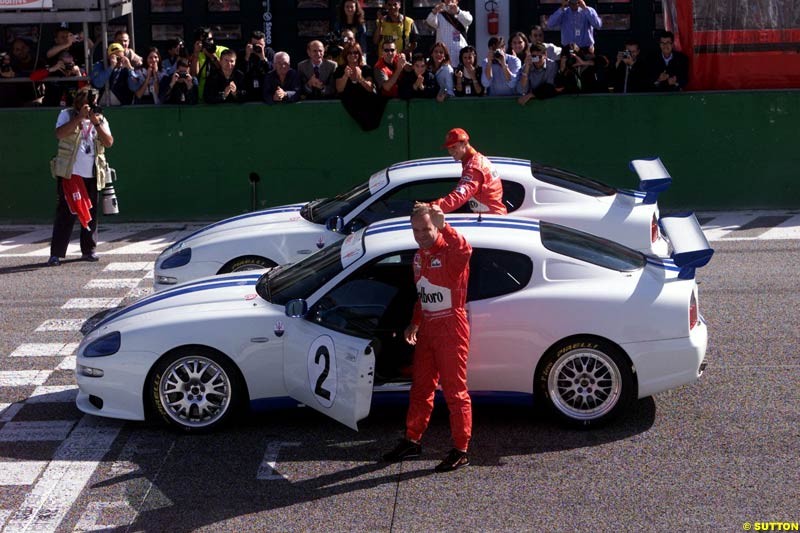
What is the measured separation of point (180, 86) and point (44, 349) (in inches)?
290

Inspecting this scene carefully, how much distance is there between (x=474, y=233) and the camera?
9195mm

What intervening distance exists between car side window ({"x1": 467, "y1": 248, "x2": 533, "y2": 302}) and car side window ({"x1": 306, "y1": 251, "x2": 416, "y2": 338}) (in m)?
0.45

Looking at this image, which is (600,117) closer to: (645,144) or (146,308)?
(645,144)

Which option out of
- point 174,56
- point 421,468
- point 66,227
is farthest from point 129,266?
point 421,468

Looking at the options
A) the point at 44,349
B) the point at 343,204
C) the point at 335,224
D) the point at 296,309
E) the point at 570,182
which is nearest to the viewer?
the point at 296,309

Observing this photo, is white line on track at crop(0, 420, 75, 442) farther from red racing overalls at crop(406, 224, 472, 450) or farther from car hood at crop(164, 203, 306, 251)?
car hood at crop(164, 203, 306, 251)

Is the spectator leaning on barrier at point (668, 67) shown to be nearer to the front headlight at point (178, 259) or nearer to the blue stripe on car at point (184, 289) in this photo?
the front headlight at point (178, 259)

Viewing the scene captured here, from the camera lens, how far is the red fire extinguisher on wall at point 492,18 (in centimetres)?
2294

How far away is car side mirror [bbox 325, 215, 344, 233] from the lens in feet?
40.0

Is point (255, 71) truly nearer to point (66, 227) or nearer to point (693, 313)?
point (66, 227)

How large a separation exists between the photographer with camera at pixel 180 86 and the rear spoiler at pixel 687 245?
9.55 meters

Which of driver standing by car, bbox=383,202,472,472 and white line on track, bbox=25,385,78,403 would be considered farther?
white line on track, bbox=25,385,78,403

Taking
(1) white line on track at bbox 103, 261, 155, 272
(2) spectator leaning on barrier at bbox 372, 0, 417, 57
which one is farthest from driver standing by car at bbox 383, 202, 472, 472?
(2) spectator leaning on barrier at bbox 372, 0, 417, 57

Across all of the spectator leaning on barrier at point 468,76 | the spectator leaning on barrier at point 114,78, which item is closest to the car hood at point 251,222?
the spectator leaning on barrier at point 468,76
